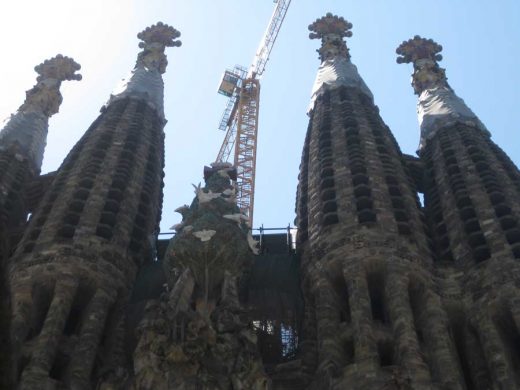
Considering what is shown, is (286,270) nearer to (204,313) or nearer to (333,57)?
(204,313)

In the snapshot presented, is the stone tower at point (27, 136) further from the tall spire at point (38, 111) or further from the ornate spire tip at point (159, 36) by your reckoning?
the ornate spire tip at point (159, 36)

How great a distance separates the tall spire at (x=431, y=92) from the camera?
4872 cm

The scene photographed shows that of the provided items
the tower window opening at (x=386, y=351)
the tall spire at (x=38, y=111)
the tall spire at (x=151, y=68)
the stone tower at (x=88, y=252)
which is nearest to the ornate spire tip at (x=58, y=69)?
the tall spire at (x=38, y=111)

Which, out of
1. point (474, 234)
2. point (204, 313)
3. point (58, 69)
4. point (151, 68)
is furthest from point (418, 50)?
point (204, 313)

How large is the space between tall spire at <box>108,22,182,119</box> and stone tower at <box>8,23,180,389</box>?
86.8 inches

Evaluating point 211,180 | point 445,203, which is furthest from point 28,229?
point 445,203

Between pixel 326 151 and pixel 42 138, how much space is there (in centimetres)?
1627

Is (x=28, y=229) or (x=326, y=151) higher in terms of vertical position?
(x=326, y=151)

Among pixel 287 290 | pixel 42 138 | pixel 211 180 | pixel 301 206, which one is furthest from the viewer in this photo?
pixel 42 138

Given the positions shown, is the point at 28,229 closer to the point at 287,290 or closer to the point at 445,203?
Answer: the point at 287,290

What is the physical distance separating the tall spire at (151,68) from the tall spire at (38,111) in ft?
13.1

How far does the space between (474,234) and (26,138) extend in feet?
79.6

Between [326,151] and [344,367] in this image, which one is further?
[326,151]

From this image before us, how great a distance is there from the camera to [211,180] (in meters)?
40.0
